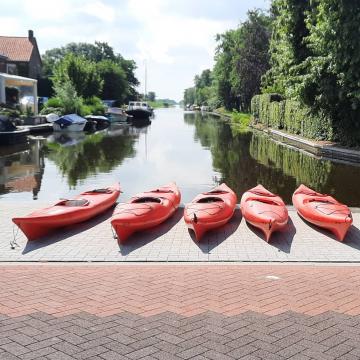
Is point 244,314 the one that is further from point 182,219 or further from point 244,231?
point 182,219

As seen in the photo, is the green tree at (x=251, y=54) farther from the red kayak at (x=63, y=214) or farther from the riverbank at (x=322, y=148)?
the red kayak at (x=63, y=214)

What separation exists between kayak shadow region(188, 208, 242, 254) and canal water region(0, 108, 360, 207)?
420 cm

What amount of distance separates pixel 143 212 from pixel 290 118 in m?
27.1

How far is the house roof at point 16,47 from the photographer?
66.5 m

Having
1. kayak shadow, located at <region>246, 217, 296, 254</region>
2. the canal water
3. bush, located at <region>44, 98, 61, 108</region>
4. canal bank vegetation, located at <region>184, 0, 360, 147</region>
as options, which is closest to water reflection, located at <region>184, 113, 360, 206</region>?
the canal water

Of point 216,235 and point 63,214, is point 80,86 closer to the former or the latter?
point 63,214

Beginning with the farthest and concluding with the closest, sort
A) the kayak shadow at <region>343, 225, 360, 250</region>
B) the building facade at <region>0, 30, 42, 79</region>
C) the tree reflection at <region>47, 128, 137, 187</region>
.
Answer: the building facade at <region>0, 30, 42, 79</region> < the tree reflection at <region>47, 128, 137, 187</region> < the kayak shadow at <region>343, 225, 360, 250</region>

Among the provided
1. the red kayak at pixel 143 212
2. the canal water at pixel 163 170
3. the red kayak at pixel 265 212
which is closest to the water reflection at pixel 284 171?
the canal water at pixel 163 170

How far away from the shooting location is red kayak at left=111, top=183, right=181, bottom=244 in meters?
7.84

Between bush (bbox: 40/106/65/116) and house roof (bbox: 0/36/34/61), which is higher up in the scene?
house roof (bbox: 0/36/34/61)

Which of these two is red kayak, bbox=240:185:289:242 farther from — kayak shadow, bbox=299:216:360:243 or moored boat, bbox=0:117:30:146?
moored boat, bbox=0:117:30:146

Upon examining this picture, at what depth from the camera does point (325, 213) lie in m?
8.51

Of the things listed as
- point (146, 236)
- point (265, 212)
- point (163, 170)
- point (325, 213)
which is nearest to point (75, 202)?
point (146, 236)

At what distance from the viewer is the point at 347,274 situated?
6137mm
